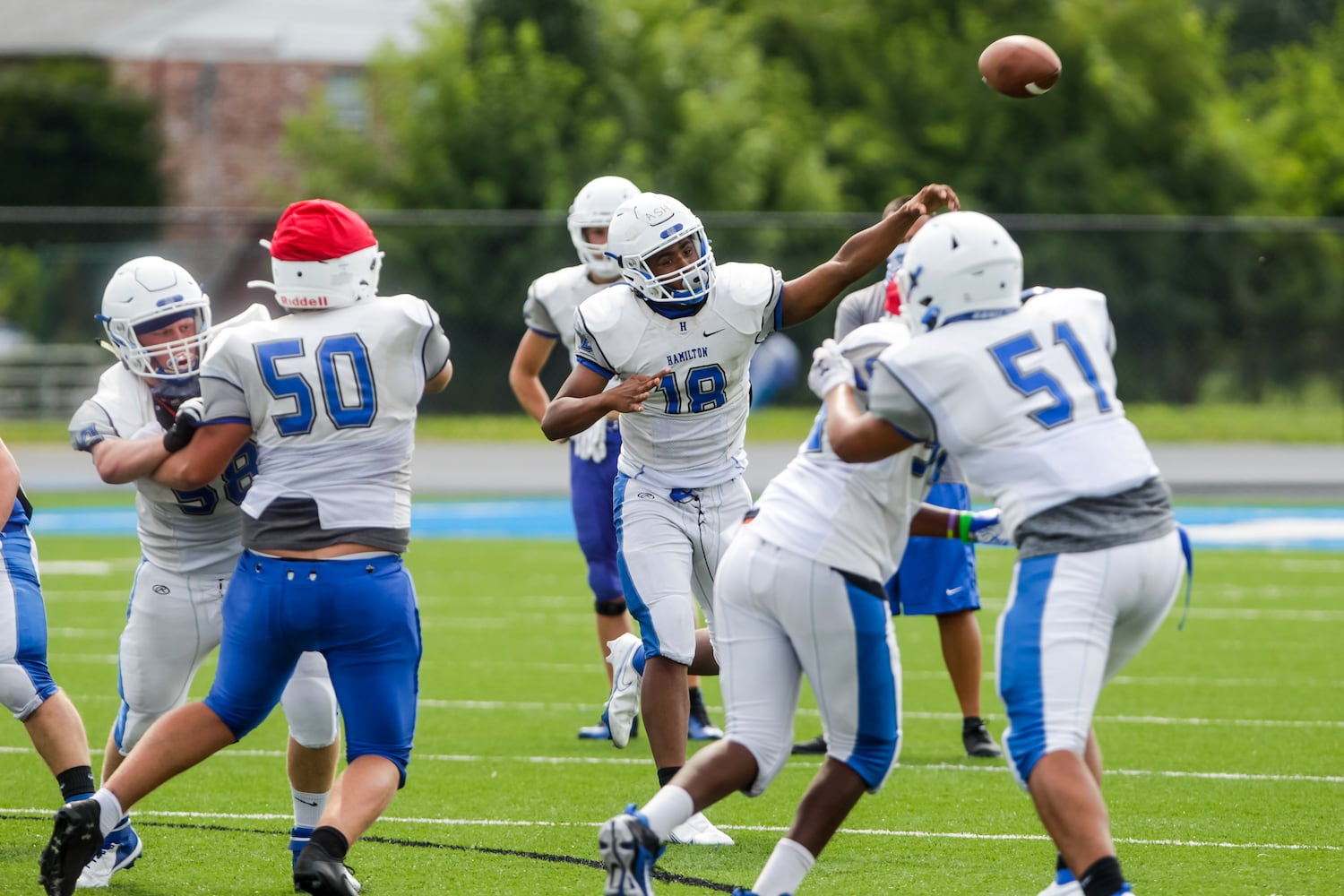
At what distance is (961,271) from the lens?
3852mm

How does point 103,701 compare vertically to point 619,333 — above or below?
below

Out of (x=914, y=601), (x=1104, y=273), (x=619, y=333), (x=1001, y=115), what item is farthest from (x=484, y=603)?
(x=1001, y=115)

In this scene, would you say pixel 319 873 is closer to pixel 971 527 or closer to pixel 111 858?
pixel 111 858

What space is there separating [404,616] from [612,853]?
848 millimetres

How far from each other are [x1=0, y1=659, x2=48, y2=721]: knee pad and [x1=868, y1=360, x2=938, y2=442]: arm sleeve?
8.44 ft

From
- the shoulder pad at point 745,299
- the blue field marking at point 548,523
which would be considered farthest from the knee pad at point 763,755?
the blue field marking at point 548,523

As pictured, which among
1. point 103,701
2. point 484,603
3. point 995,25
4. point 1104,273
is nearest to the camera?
point 103,701

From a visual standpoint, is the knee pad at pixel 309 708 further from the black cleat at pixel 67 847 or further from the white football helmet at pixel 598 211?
the white football helmet at pixel 598 211

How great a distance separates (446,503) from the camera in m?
15.8

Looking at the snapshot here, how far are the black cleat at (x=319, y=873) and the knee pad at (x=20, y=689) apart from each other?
3.80 feet

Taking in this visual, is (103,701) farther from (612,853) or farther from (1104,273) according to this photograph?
(1104,273)

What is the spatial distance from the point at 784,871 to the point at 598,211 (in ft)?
10.7

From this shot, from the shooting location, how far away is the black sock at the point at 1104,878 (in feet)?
12.0

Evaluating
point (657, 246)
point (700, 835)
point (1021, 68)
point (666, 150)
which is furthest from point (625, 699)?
point (666, 150)
